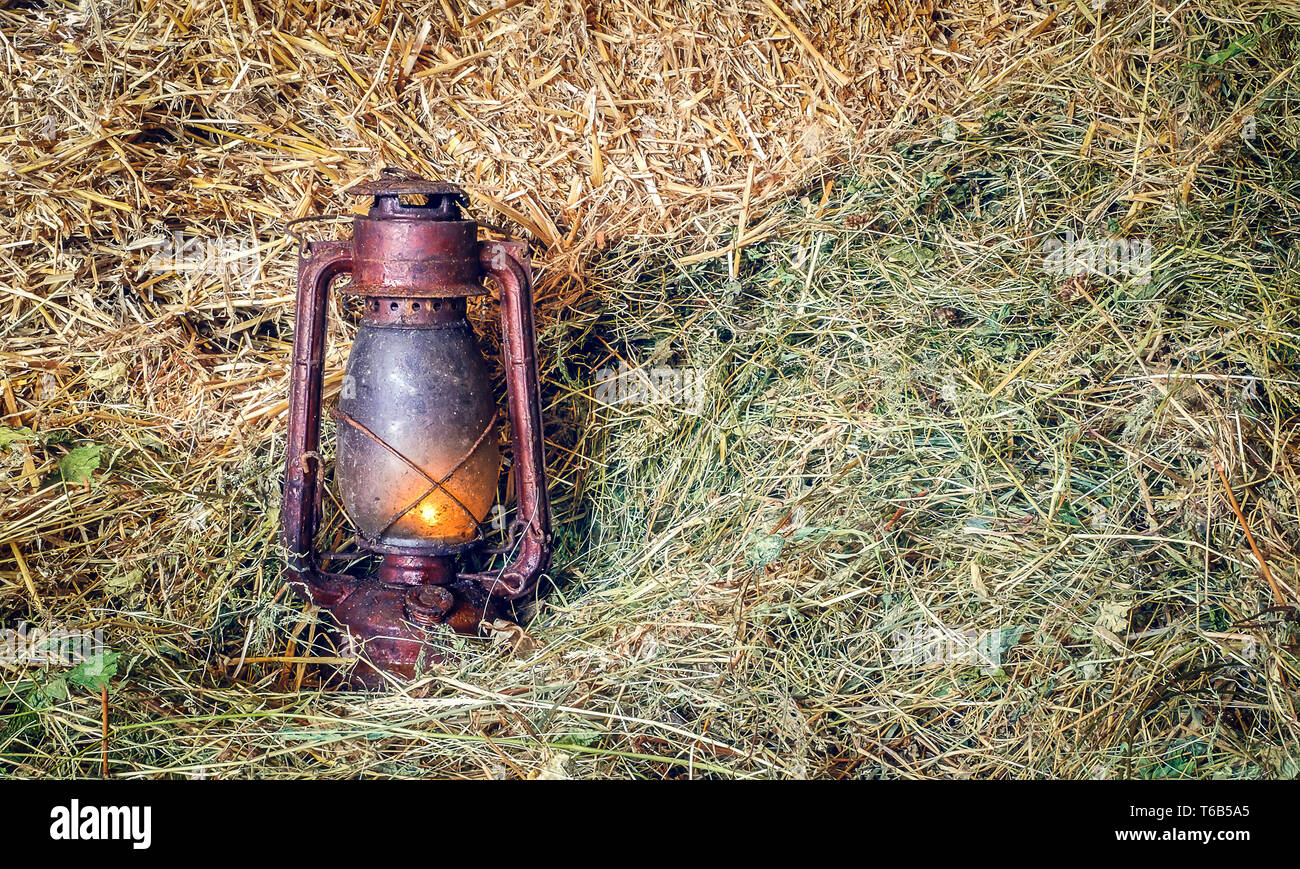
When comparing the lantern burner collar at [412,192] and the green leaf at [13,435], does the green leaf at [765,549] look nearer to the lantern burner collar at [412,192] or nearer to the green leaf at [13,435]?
the lantern burner collar at [412,192]

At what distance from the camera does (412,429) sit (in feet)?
7.52

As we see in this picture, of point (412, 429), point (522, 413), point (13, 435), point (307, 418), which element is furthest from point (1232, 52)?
point (13, 435)

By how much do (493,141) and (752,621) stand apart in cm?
148

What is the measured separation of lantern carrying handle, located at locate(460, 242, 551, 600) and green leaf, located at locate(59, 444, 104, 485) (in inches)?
39.2

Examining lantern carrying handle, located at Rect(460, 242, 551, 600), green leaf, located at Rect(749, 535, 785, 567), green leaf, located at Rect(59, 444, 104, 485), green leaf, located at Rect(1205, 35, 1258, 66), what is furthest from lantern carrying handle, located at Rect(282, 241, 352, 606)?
green leaf, located at Rect(1205, 35, 1258, 66)

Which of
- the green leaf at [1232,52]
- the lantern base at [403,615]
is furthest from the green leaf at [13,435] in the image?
the green leaf at [1232,52]

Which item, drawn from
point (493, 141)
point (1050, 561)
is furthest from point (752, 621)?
point (493, 141)

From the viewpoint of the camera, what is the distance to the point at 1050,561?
223 cm

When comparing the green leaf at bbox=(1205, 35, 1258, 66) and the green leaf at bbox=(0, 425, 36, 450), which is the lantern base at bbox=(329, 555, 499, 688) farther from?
the green leaf at bbox=(1205, 35, 1258, 66)

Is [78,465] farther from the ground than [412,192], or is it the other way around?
[412,192]

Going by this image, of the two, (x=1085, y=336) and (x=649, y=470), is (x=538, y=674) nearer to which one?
(x=649, y=470)

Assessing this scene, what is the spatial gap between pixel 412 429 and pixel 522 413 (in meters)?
0.25

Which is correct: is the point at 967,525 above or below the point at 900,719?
above

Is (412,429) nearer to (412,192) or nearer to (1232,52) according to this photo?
(412,192)
